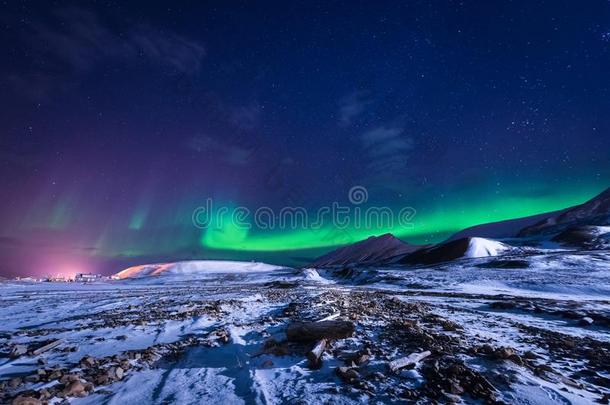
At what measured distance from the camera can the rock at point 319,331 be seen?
8758 millimetres

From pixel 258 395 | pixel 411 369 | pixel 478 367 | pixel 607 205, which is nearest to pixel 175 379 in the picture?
pixel 258 395

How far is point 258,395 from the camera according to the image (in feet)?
18.4

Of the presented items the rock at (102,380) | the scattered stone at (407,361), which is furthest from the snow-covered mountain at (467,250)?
the rock at (102,380)

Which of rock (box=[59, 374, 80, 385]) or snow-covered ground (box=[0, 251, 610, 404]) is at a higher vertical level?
rock (box=[59, 374, 80, 385])

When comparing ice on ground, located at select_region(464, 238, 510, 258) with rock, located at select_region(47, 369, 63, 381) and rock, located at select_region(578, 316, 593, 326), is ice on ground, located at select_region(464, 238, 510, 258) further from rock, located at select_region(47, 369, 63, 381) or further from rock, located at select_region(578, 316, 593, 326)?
rock, located at select_region(47, 369, 63, 381)

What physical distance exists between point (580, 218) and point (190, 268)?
180 meters

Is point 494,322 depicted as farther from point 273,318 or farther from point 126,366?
point 126,366

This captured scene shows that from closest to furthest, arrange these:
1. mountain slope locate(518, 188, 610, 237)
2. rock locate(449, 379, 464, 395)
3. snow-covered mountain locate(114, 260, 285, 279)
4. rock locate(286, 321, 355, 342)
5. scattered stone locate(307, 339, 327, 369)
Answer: rock locate(449, 379, 464, 395) → scattered stone locate(307, 339, 327, 369) → rock locate(286, 321, 355, 342) → snow-covered mountain locate(114, 260, 285, 279) → mountain slope locate(518, 188, 610, 237)

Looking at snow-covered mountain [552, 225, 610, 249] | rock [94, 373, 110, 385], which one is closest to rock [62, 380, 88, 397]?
rock [94, 373, 110, 385]

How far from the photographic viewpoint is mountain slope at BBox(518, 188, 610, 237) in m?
135

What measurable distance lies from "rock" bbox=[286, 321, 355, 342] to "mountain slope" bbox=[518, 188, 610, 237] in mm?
159905

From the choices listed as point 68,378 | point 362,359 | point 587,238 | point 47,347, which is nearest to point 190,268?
point 47,347

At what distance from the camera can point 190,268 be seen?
375ft

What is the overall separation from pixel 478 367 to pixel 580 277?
131ft
